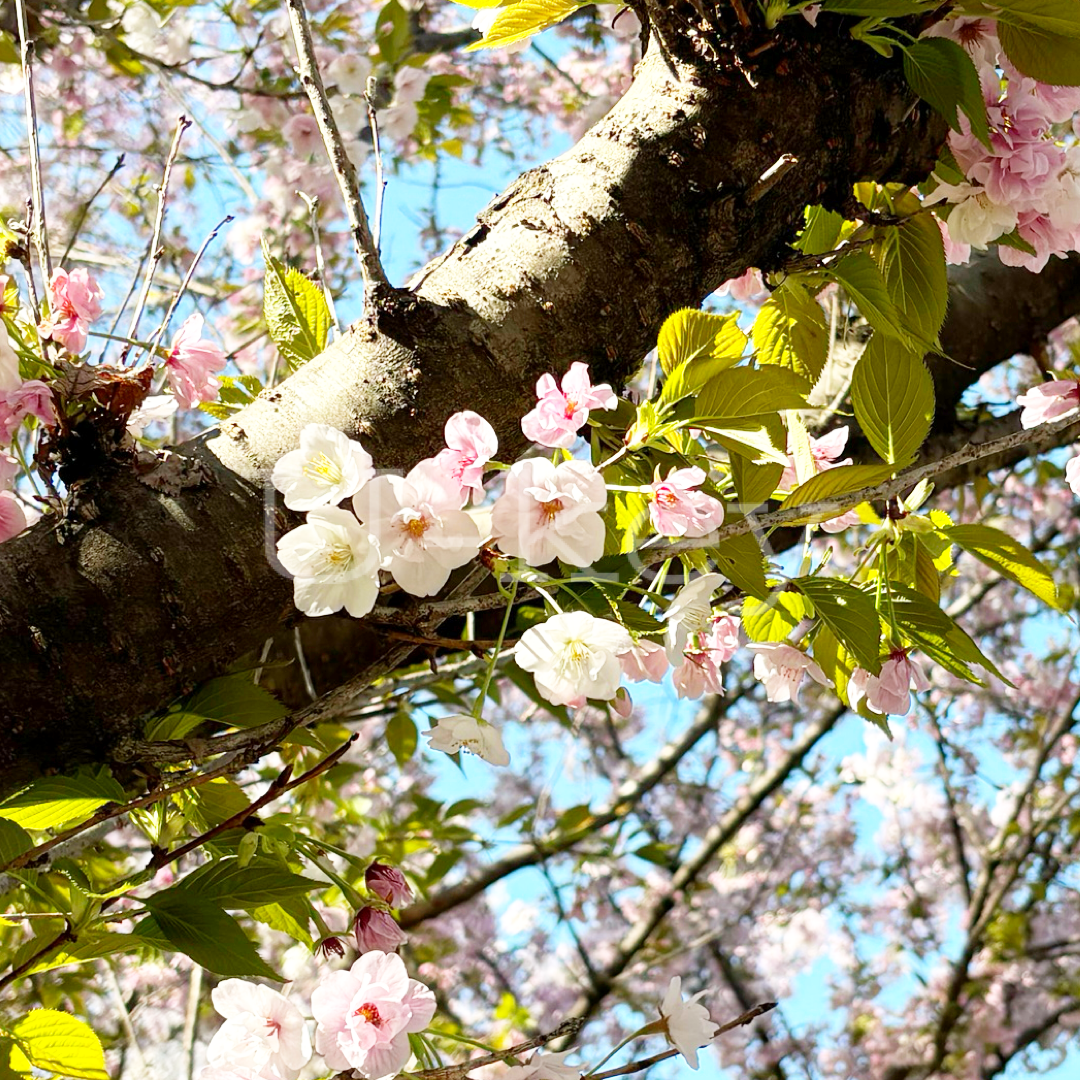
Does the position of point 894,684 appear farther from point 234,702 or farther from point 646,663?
point 234,702

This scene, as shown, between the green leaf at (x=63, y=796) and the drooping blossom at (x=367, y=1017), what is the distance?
0.18 m

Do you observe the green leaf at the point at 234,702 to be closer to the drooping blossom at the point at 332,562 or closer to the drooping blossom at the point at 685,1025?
the drooping blossom at the point at 332,562

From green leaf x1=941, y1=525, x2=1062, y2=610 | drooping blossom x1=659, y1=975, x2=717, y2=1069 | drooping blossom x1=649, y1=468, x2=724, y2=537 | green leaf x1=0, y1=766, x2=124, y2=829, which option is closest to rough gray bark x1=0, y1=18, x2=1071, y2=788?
green leaf x1=0, y1=766, x2=124, y2=829

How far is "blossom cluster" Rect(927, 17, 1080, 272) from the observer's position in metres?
0.76

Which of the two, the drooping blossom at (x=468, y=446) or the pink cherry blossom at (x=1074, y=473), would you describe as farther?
the pink cherry blossom at (x=1074, y=473)

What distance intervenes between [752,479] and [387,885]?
412mm

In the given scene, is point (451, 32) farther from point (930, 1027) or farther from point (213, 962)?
point (930, 1027)

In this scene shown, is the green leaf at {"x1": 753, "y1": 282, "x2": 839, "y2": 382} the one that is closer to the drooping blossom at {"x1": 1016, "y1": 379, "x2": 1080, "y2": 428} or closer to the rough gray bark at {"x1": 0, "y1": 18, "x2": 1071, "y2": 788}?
the rough gray bark at {"x1": 0, "y1": 18, "x2": 1071, "y2": 788}

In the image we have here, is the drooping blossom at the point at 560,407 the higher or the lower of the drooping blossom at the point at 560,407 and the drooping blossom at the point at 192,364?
the lower

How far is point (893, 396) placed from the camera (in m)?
0.73

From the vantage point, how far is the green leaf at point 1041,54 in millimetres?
746

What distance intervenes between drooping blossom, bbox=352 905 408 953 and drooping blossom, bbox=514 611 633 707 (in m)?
0.27

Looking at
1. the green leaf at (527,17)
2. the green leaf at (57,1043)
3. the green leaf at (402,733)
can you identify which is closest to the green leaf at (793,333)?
the green leaf at (527,17)

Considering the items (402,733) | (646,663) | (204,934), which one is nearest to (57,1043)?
(204,934)
